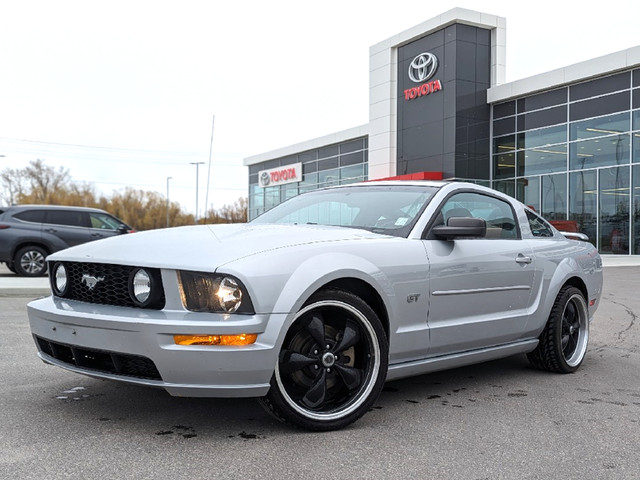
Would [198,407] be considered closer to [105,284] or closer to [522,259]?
[105,284]

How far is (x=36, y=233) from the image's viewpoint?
14156 millimetres

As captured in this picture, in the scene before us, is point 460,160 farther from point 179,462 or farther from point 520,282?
point 179,462

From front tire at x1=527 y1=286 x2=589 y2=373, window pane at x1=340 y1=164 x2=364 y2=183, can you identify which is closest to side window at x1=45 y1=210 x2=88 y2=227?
front tire at x1=527 y1=286 x2=589 y2=373

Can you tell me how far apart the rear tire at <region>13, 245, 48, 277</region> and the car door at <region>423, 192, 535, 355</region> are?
11.5 m

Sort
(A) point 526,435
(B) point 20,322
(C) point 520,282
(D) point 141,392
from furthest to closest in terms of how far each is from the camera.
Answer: (B) point 20,322 < (C) point 520,282 < (D) point 141,392 < (A) point 526,435

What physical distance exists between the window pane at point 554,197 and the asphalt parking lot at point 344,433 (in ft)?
75.3

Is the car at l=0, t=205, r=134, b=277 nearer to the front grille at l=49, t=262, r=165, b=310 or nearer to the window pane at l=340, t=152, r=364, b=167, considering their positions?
the front grille at l=49, t=262, r=165, b=310

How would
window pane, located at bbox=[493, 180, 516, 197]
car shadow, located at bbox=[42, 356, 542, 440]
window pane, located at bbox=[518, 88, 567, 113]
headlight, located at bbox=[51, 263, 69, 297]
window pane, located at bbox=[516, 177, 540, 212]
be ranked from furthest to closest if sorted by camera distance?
window pane, located at bbox=[493, 180, 516, 197] < window pane, located at bbox=[516, 177, 540, 212] < window pane, located at bbox=[518, 88, 567, 113] < headlight, located at bbox=[51, 263, 69, 297] < car shadow, located at bbox=[42, 356, 542, 440]

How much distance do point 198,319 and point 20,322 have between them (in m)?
5.13

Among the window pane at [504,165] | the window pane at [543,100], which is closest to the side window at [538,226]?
the window pane at [543,100]

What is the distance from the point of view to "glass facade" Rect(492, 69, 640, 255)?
24.1 metres

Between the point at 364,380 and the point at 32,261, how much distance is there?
12274mm

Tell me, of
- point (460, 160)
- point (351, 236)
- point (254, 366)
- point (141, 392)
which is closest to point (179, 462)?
point (254, 366)

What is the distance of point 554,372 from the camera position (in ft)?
17.4
